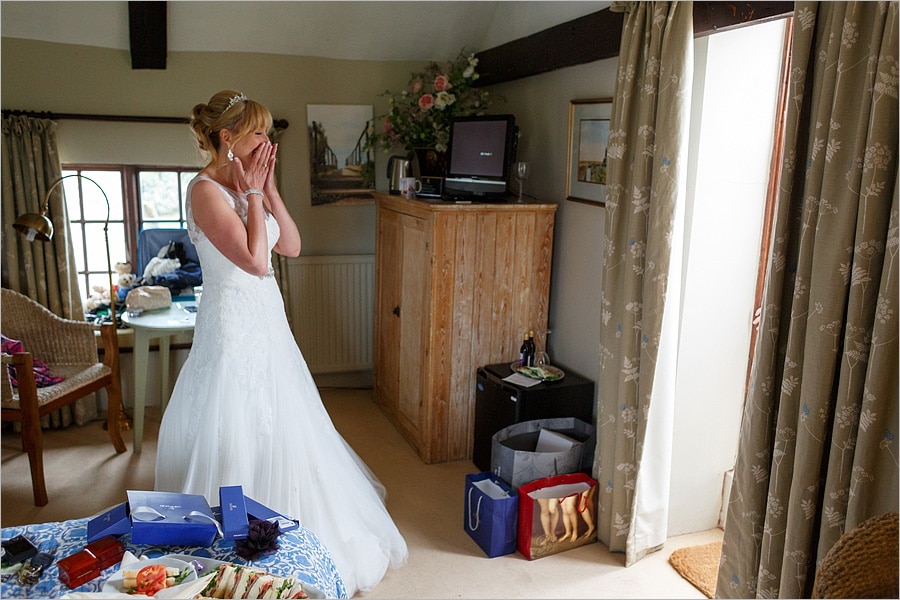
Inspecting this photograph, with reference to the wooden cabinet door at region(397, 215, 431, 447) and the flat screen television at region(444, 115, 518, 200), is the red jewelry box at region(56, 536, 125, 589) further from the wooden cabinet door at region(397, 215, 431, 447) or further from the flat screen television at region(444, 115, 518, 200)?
the flat screen television at region(444, 115, 518, 200)

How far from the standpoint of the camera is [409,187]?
149 inches

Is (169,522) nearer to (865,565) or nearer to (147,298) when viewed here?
(865,565)

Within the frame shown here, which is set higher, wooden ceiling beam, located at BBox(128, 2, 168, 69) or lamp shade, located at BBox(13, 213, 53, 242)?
wooden ceiling beam, located at BBox(128, 2, 168, 69)

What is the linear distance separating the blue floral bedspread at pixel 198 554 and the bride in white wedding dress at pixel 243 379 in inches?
24.6

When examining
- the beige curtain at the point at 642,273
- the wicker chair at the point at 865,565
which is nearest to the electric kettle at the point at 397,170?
the beige curtain at the point at 642,273

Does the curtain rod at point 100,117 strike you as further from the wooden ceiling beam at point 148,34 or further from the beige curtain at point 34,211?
the wooden ceiling beam at point 148,34

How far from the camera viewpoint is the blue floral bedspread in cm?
162

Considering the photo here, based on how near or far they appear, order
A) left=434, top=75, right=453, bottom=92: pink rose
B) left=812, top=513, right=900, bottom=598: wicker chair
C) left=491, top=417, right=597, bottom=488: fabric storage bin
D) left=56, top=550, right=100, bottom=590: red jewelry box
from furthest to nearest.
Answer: left=434, top=75, right=453, bottom=92: pink rose → left=491, top=417, right=597, bottom=488: fabric storage bin → left=56, top=550, right=100, bottom=590: red jewelry box → left=812, top=513, right=900, bottom=598: wicker chair

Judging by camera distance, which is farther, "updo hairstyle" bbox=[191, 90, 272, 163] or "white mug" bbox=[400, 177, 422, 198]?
"white mug" bbox=[400, 177, 422, 198]

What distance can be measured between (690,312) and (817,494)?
105cm

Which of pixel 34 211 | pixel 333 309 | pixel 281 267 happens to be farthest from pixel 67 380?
pixel 333 309

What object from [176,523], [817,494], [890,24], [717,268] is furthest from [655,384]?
[176,523]

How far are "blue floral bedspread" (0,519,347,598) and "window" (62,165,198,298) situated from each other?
2674 mm

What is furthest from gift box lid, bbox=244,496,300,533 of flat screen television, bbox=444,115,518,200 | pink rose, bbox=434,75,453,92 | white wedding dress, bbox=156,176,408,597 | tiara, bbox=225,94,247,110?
pink rose, bbox=434,75,453,92
